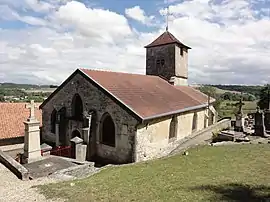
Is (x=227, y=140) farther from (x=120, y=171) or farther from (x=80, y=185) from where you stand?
(x=80, y=185)

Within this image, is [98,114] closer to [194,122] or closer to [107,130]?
[107,130]

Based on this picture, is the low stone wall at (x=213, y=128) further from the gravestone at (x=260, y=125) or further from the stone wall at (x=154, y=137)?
the gravestone at (x=260, y=125)

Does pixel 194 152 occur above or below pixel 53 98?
below

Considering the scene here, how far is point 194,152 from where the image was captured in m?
13.8

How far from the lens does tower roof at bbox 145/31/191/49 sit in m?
29.7

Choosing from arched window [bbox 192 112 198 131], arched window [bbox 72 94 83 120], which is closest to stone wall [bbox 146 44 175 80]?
arched window [bbox 192 112 198 131]

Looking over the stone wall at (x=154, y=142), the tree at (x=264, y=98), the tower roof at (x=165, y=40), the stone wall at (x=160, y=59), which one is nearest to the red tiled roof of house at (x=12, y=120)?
the stone wall at (x=154, y=142)

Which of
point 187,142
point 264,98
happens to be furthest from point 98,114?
point 264,98

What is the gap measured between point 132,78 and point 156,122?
251 inches

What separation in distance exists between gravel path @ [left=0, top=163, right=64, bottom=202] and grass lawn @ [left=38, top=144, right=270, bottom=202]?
0.37 m

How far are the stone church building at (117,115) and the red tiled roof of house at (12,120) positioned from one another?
6.69 ft

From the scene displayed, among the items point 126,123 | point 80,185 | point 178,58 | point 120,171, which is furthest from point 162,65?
point 80,185

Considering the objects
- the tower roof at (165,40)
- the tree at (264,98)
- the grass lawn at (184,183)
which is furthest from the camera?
the tree at (264,98)

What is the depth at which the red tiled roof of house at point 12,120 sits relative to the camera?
21.0 m
